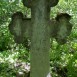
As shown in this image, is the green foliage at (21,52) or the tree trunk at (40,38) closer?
the tree trunk at (40,38)

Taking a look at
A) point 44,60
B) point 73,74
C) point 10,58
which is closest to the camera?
point 44,60

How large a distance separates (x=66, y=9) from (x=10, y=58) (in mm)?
2061

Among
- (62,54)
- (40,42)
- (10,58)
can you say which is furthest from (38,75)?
(62,54)

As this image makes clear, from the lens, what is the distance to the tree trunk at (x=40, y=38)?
2639mm

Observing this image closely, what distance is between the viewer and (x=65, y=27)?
273cm

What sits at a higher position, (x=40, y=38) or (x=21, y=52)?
(x=40, y=38)

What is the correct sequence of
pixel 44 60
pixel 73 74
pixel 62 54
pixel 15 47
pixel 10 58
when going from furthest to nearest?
pixel 15 47
pixel 62 54
pixel 10 58
pixel 73 74
pixel 44 60

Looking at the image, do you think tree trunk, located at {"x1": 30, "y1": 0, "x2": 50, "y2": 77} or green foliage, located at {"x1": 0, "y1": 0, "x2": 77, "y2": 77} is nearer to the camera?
tree trunk, located at {"x1": 30, "y1": 0, "x2": 50, "y2": 77}

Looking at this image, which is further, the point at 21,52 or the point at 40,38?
the point at 21,52

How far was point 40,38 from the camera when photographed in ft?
8.71

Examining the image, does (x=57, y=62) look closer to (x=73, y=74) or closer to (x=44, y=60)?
(x=73, y=74)

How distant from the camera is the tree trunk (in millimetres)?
2639

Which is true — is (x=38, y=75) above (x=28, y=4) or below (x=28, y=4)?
below

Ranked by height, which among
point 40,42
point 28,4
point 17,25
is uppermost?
point 28,4
